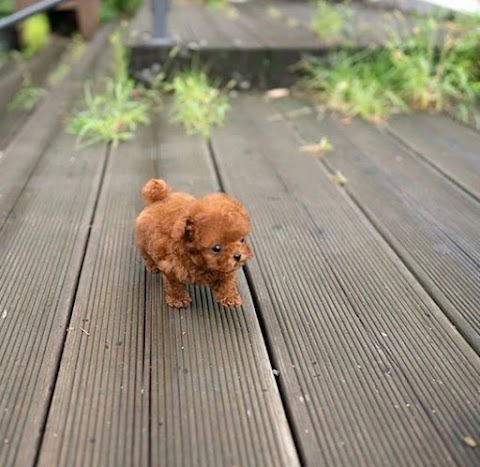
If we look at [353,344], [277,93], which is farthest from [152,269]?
[277,93]

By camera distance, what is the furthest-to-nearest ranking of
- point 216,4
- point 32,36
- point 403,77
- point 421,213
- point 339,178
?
point 216,4 → point 32,36 → point 403,77 → point 339,178 → point 421,213

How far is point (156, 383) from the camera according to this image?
1.12 metres

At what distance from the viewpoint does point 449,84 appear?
315 cm

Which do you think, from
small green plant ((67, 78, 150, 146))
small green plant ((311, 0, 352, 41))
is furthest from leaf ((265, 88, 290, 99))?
small green plant ((67, 78, 150, 146))

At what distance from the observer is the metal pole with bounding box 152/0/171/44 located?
3.19 m

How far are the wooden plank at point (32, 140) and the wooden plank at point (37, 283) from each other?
42mm

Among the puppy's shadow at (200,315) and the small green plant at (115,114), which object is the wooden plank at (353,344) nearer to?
the puppy's shadow at (200,315)

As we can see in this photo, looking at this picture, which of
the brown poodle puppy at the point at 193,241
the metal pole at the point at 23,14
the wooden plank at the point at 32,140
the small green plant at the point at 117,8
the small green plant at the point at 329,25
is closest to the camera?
the brown poodle puppy at the point at 193,241

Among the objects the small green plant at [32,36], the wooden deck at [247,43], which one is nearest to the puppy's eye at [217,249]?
the wooden deck at [247,43]

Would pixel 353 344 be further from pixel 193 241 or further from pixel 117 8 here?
pixel 117 8

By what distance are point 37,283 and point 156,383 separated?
520 mm

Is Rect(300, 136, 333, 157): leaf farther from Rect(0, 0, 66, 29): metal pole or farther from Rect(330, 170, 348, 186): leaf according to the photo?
Rect(0, 0, 66, 29): metal pole

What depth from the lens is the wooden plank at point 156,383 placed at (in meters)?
0.98

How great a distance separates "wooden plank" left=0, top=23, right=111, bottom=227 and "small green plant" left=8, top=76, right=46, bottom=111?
72 millimetres
